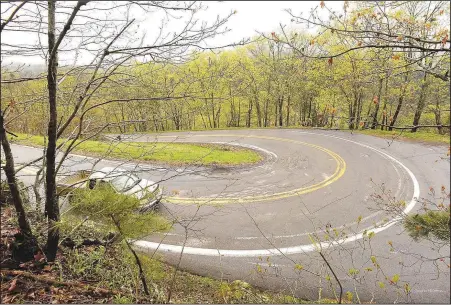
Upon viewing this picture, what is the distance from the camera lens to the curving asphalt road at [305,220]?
21.6ft

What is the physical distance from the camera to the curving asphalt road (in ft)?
21.6

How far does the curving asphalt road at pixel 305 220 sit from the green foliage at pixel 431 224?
0.34 m

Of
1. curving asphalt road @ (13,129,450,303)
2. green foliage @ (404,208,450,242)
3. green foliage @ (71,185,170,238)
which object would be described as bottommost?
curving asphalt road @ (13,129,450,303)

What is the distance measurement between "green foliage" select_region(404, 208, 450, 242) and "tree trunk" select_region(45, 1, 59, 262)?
203 inches

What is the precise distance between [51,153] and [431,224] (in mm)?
7393

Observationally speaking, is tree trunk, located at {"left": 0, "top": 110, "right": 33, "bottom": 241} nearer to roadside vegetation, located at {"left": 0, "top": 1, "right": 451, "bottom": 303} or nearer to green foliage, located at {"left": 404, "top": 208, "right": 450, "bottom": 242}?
roadside vegetation, located at {"left": 0, "top": 1, "right": 451, "bottom": 303}

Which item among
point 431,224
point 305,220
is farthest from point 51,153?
point 305,220

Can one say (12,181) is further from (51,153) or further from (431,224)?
(431,224)

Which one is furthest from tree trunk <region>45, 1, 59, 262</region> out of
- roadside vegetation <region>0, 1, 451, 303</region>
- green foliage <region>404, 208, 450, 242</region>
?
Answer: green foliage <region>404, 208, 450, 242</region>

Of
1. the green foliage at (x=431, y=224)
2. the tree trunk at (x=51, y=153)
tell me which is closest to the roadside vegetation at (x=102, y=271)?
the tree trunk at (x=51, y=153)

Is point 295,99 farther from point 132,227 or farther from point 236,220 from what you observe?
point 132,227

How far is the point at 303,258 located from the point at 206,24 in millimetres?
6189

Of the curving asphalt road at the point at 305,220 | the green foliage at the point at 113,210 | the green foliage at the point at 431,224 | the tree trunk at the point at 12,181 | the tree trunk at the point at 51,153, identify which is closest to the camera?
the tree trunk at the point at 51,153

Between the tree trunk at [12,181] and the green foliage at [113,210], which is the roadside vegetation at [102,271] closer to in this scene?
the green foliage at [113,210]
